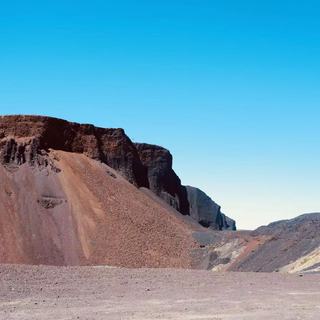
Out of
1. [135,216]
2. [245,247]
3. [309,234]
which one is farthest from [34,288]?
[135,216]

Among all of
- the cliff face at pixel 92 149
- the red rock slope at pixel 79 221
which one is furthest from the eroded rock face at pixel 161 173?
the red rock slope at pixel 79 221

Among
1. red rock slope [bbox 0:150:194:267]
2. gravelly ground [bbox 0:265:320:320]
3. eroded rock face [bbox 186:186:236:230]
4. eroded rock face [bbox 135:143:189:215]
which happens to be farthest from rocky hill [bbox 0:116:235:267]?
eroded rock face [bbox 186:186:236:230]

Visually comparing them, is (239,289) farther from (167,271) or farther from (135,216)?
(135,216)

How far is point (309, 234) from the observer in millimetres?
36594

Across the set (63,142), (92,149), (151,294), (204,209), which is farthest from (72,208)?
(204,209)

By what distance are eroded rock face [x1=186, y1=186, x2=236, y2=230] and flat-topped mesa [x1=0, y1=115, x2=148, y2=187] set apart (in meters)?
28.5

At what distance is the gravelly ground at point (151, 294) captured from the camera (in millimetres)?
15180

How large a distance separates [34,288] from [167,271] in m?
6.84

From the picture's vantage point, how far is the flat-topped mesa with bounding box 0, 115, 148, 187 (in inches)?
2052

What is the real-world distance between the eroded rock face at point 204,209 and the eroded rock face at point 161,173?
56.2 ft

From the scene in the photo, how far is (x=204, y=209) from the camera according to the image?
99.2 metres

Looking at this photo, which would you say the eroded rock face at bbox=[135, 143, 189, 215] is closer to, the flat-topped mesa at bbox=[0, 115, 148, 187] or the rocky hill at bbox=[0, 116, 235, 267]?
the flat-topped mesa at bbox=[0, 115, 148, 187]

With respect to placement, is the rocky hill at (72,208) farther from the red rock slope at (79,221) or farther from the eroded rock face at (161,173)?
the eroded rock face at (161,173)

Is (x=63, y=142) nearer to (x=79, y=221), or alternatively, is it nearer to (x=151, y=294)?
(x=79, y=221)
